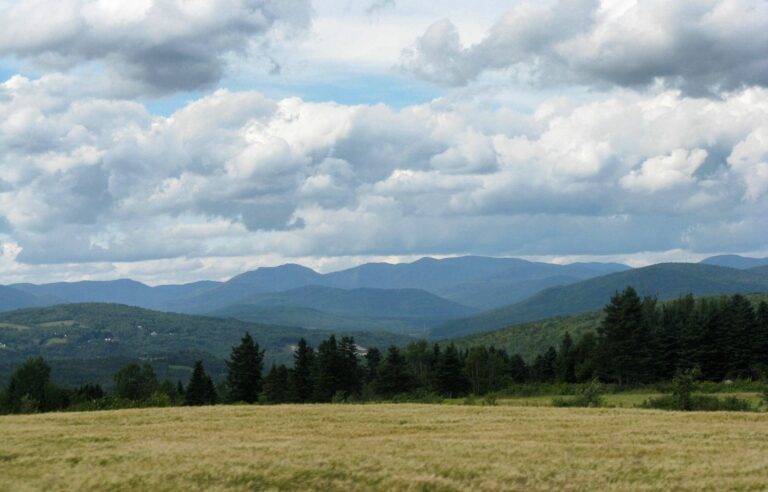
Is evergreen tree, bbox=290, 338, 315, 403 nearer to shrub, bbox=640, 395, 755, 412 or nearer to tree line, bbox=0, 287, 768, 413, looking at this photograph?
tree line, bbox=0, 287, 768, 413

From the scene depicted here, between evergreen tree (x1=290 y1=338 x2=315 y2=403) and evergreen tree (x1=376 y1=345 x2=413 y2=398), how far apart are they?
1004 centimetres

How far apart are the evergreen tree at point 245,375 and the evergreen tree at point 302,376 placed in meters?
5.52

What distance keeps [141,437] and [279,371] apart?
250 ft

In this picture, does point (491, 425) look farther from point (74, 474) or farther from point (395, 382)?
point (395, 382)

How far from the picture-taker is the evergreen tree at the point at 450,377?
4395 inches

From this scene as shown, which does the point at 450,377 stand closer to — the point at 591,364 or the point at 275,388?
the point at 591,364

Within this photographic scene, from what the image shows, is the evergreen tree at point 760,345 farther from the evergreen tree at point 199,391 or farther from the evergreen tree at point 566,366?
the evergreen tree at point 199,391

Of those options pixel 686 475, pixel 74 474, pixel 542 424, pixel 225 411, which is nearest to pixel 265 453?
pixel 74 474

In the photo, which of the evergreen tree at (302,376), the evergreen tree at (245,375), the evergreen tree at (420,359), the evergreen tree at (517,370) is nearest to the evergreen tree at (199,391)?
the evergreen tree at (245,375)

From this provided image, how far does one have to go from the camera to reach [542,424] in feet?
118

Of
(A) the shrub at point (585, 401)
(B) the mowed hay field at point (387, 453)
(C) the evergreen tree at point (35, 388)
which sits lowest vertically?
(C) the evergreen tree at point (35, 388)

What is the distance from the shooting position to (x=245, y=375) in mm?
109000

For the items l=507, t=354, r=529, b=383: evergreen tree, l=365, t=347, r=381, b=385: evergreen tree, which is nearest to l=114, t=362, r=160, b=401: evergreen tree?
l=365, t=347, r=381, b=385: evergreen tree

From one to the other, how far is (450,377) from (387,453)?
87.6m
